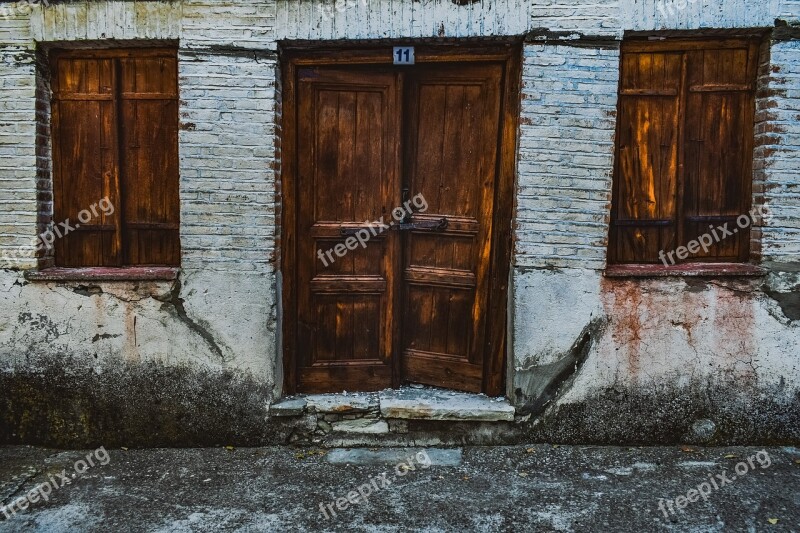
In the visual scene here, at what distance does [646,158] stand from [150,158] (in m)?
3.45

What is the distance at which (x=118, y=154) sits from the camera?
4336 mm

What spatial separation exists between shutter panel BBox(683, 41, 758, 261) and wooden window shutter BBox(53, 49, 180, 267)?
11.7 feet

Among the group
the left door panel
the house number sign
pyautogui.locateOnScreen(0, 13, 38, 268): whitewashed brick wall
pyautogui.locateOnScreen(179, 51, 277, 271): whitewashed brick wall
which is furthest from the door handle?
pyautogui.locateOnScreen(0, 13, 38, 268): whitewashed brick wall

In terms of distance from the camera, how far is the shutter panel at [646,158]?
4223mm

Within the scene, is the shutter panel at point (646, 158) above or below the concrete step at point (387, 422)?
above

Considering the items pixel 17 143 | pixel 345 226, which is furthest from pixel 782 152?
pixel 17 143

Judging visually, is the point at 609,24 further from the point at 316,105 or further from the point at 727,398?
the point at 727,398

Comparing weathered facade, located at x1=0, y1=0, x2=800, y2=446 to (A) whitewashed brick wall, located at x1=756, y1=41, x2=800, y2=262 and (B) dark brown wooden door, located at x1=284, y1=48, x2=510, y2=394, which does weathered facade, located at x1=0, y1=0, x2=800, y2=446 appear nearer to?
(A) whitewashed brick wall, located at x1=756, y1=41, x2=800, y2=262

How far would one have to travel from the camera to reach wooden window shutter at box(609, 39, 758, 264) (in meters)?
4.21

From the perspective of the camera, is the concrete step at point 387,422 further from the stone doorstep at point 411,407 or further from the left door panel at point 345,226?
the left door panel at point 345,226

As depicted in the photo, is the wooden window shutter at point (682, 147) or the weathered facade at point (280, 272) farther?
the wooden window shutter at point (682, 147)

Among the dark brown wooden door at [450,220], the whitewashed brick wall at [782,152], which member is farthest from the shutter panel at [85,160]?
the whitewashed brick wall at [782,152]

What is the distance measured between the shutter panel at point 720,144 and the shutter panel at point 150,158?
3.56 meters

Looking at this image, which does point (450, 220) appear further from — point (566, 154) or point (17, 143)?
point (17, 143)
